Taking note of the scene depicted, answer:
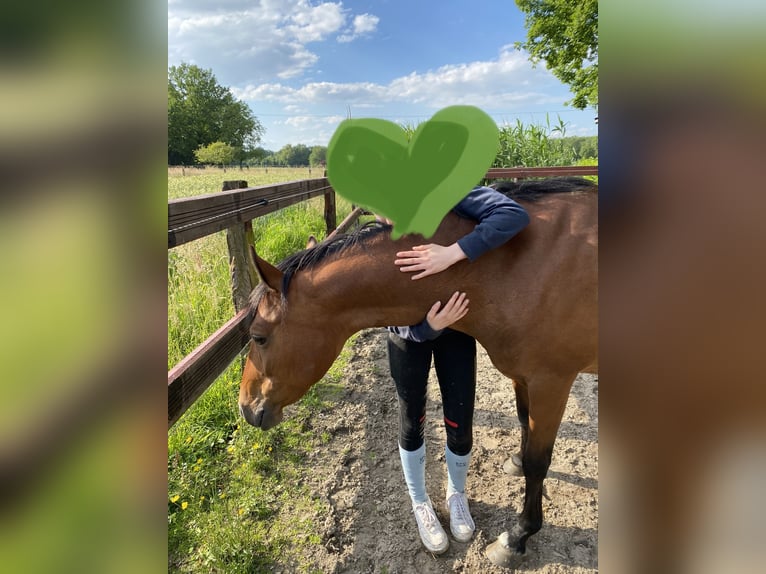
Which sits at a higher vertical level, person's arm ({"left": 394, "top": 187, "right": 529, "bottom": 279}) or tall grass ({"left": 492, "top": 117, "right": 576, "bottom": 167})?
tall grass ({"left": 492, "top": 117, "right": 576, "bottom": 167})

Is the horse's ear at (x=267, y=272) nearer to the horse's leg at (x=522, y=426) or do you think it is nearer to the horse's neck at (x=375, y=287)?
the horse's neck at (x=375, y=287)

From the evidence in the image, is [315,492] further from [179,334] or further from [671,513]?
[671,513]

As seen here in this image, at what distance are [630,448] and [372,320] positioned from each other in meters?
1.37

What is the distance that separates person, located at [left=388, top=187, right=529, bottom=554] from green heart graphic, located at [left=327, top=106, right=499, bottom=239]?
1.41ft

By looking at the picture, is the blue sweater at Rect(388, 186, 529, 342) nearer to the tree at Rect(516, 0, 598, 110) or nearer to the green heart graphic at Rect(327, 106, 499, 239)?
the green heart graphic at Rect(327, 106, 499, 239)

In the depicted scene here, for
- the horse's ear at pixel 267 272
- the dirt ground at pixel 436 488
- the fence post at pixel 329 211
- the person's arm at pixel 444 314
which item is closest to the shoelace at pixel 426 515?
the dirt ground at pixel 436 488

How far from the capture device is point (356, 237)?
178 centimetres

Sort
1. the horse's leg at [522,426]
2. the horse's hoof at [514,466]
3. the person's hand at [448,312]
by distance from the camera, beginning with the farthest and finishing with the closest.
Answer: the horse's hoof at [514,466] → the horse's leg at [522,426] → the person's hand at [448,312]

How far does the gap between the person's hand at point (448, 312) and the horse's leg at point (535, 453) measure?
1.54 feet

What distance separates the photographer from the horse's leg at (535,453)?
1.83 metres

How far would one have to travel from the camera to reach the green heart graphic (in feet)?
3.34

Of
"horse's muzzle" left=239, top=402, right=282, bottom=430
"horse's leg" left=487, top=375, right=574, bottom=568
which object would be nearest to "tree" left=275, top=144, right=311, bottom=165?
"horse's muzzle" left=239, top=402, right=282, bottom=430

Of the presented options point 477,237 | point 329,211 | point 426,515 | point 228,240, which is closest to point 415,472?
point 426,515

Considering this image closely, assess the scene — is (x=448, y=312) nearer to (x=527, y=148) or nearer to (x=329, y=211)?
(x=329, y=211)
